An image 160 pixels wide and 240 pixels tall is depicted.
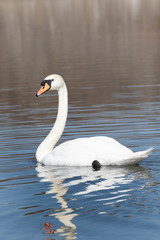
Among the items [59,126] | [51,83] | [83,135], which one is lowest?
[83,135]

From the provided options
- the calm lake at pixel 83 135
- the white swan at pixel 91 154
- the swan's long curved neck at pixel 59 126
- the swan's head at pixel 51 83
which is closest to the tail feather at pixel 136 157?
the white swan at pixel 91 154

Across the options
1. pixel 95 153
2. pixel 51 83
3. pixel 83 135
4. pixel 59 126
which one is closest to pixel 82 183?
pixel 95 153

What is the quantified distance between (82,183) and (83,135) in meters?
4.24

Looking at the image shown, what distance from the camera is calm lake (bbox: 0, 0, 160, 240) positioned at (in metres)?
7.79

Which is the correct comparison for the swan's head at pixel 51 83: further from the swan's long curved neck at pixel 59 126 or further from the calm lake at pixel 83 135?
the calm lake at pixel 83 135

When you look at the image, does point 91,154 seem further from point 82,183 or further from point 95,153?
point 82,183

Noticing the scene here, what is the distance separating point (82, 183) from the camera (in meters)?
9.66

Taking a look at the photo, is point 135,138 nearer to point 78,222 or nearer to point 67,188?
point 67,188

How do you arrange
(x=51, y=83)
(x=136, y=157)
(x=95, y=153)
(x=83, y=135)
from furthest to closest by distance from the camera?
(x=83, y=135) → (x=51, y=83) → (x=95, y=153) → (x=136, y=157)

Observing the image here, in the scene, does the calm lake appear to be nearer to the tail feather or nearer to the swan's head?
the tail feather

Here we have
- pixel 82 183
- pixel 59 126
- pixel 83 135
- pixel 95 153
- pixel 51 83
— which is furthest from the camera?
pixel 83 135

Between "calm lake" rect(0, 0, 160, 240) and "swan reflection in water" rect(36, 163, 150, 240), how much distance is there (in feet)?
0.04

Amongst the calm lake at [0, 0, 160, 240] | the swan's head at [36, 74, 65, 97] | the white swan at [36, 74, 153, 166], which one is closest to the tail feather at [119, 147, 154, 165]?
the white swan at [36, 74, 153, 166]

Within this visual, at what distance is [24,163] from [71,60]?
21894 millimetres
